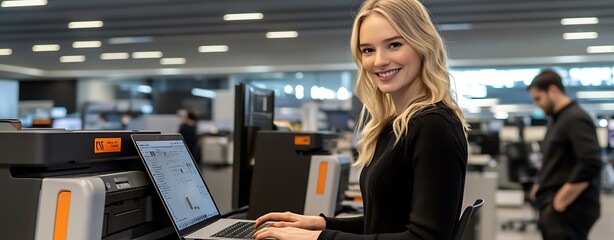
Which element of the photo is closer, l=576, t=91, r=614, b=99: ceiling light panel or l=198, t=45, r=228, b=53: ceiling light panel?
l=198, t=45, r=228, b=53: ceiling light panel

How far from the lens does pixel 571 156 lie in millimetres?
2984

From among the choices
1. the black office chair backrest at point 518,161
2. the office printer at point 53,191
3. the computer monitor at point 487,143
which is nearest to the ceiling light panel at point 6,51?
the computer monitor at point 487,143

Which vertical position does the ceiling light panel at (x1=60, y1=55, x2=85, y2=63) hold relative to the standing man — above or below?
above

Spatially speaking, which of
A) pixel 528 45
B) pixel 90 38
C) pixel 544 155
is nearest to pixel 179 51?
pixel 90 38

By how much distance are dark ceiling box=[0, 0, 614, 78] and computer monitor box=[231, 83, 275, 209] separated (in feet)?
17.3

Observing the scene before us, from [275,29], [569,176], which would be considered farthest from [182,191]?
[275,29]

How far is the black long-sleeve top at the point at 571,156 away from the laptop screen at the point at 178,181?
1.97 meters

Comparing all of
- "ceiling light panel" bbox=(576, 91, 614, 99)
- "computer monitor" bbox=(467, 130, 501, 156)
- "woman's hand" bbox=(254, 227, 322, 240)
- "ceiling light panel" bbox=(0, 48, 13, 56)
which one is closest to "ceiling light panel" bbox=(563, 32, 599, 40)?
"computer monitor" bbox=(467, 130, 501, 156)

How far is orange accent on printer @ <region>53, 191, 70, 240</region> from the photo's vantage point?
1137 millimetres

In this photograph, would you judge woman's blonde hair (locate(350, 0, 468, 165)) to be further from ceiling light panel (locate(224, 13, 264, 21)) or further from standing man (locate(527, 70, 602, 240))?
ceiling light panel (locate(224, 13, 264, 21))

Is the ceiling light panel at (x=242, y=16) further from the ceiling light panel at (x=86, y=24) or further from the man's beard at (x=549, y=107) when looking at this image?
the man's beard at (x=549, y=107)

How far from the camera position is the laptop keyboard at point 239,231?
1443 millimetres

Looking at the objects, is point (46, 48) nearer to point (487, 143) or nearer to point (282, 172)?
point (487, 143)

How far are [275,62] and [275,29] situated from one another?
426cm
